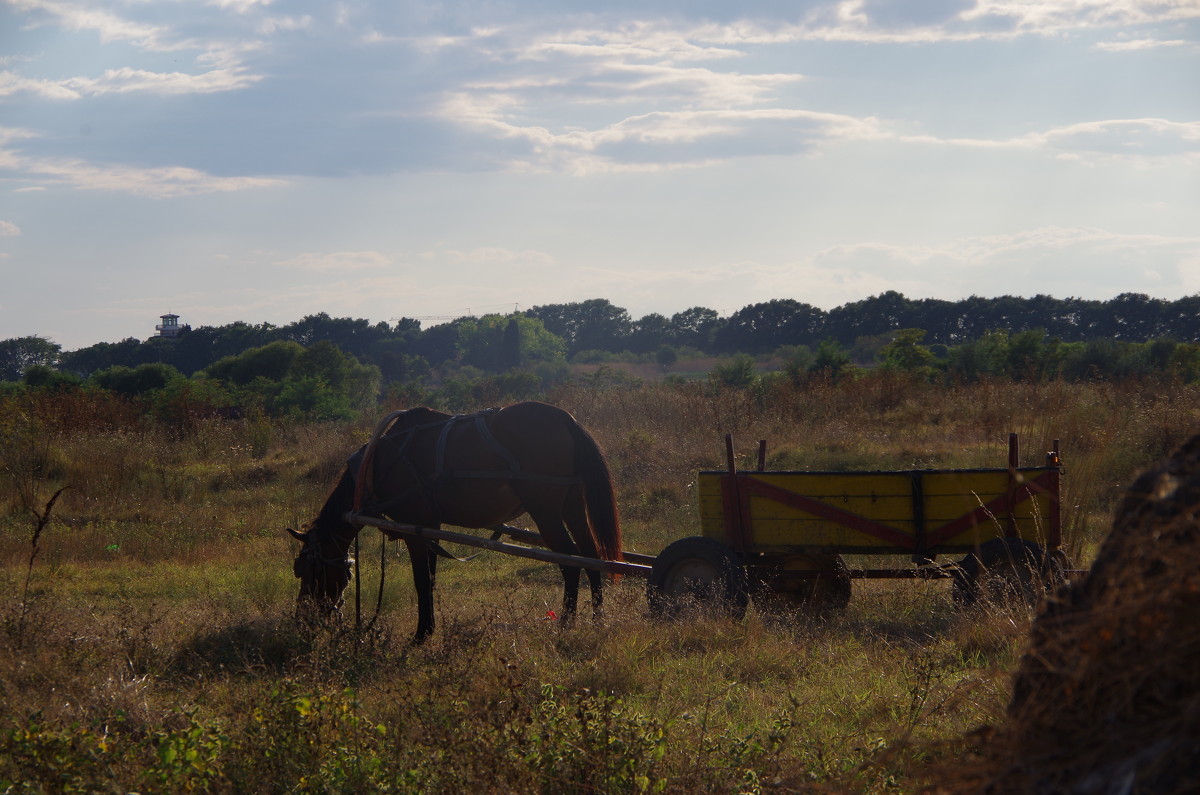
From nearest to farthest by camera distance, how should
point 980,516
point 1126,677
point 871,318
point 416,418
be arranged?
1. point 1126,677
2. point 980,516
3. point 416,418
4. point 871,318

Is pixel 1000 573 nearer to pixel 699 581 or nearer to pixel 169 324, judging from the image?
pixel 699 581

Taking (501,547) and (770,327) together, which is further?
(770,327)

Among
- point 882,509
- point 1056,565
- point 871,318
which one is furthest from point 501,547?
point 871,318

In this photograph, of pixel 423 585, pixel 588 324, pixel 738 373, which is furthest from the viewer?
pixel 588 324

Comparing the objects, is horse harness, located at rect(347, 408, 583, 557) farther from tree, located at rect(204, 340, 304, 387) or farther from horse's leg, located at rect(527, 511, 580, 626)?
tree, located at rect(204, 340, 304, 387)

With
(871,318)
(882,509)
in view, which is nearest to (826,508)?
(882,509)

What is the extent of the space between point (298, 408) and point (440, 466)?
1790 centimetres

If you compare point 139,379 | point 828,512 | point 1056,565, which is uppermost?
point 139,379

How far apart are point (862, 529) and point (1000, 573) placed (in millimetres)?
859

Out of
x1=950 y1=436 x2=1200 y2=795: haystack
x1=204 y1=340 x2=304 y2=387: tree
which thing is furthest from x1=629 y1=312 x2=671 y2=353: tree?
x1=950 y1=436 x2=1200 y2=795: haystack

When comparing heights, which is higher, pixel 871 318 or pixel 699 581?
pixel 871 318

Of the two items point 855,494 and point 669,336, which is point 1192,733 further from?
point 669,336

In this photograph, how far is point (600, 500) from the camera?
668cm

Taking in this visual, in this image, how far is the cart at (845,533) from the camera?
5840 mm
